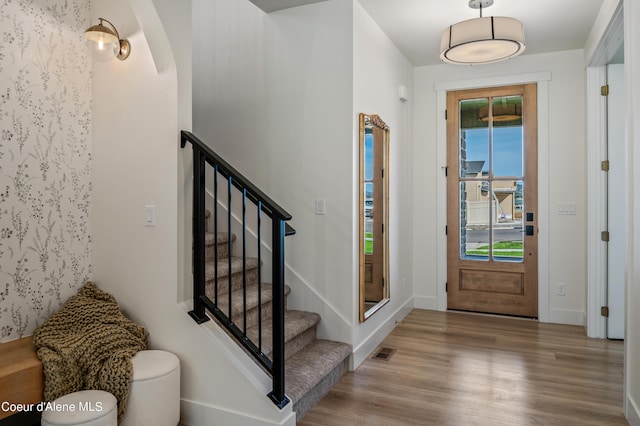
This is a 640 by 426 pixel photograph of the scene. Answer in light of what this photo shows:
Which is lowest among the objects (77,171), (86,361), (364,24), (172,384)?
(172,384)

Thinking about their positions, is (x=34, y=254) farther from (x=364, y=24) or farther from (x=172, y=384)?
(x=364, y=24)

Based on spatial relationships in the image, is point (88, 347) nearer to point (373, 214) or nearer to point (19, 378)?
point (19, 378)

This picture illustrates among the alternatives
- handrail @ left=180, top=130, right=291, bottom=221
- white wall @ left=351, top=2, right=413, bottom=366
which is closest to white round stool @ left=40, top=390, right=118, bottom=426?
handrail @ left=180, top=130, right=291, bottom=221

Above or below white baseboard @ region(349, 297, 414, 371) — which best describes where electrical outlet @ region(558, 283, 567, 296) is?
above

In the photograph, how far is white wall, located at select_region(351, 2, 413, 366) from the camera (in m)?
3.17

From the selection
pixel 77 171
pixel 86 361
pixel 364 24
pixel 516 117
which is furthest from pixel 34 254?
pixel 516 117

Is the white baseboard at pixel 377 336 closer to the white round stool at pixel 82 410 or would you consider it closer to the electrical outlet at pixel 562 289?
the electrical outlet at pixel 562 289

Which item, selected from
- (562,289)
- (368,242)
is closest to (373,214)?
(368,242)

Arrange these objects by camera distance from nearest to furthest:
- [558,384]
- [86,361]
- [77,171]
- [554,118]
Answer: [86,361] → [77,171] → [558,384] → [554,118]

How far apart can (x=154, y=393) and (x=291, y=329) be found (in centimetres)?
94

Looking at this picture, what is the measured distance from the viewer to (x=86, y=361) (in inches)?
83.3

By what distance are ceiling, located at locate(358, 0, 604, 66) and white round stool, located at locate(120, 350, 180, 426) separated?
276 cm

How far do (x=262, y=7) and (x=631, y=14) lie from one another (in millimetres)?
2348

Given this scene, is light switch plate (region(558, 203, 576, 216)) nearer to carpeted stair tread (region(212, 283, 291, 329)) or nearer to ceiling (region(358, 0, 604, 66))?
ceiling (region(358, 0, 604, 66))
